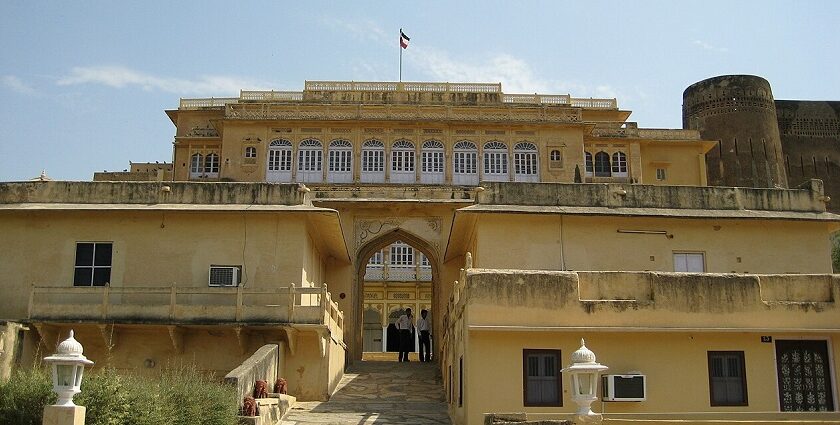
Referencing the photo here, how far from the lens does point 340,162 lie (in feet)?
120

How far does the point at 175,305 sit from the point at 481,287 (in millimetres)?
6809

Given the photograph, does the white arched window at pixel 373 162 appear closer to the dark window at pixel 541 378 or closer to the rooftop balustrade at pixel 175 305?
the rooftop balustrade at pixel 175 305

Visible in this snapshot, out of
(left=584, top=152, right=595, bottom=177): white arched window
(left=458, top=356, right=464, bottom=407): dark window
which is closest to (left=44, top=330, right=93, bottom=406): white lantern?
(left=458, top=356, right=464, bottom=407): dark window

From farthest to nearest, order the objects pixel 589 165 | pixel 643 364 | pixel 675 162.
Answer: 1. pixel 675 162
2. pixel 589 165
3. pixel 643 364

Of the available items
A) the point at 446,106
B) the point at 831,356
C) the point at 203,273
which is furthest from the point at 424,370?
the point at 446,106

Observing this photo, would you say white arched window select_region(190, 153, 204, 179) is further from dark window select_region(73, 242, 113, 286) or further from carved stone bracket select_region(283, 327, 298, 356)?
carved stone bracket select_region(283, 327, 298, 356)

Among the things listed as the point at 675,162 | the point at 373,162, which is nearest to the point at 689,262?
the point at 373,162

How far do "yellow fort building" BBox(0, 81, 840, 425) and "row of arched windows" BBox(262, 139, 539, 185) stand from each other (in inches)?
189

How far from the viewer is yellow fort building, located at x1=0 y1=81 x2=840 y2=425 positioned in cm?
1622

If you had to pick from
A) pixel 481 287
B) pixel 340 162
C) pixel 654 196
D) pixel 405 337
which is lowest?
pixel 405 337

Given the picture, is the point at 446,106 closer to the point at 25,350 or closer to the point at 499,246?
the point at 499,246

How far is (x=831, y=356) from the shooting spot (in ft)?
55.6

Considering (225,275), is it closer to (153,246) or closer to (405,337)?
(153,246)

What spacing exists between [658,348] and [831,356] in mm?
3229
